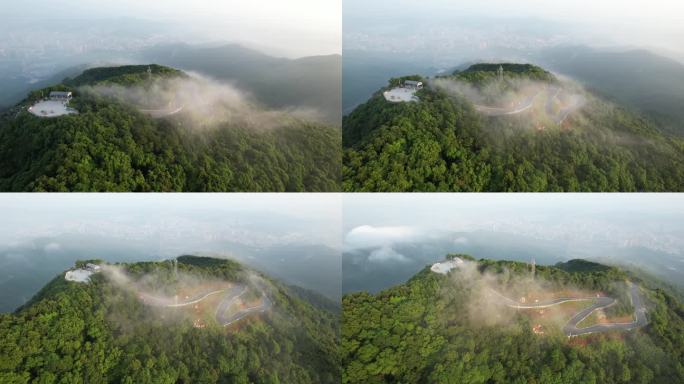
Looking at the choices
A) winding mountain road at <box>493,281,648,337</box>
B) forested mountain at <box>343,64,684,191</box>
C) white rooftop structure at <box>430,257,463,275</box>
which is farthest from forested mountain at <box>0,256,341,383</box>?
winding mountain road at <box>493,281,648,337</box>

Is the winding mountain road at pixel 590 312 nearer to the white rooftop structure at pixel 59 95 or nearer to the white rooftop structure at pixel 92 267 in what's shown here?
the white rooftop structure at pixel 92 267

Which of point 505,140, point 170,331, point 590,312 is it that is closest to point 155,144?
point 170,331

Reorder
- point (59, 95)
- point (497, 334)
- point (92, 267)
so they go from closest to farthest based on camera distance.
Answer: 1. point (59, 95)
2. point (92, 267)
3. point (497, 334)

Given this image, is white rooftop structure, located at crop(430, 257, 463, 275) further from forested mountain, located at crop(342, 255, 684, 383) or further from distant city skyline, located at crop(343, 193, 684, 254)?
distant city skyline, located at crop(343, 193, 684, 254)

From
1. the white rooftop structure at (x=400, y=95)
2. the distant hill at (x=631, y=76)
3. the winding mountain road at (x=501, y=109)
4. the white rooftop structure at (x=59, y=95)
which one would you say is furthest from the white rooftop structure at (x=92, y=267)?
the distant hill at (x=631, y=76)

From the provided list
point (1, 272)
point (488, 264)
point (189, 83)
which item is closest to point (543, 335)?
point (488, 264)

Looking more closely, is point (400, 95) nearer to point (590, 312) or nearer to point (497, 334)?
point (497, 334)

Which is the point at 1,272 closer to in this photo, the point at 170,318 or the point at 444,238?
the point at 170,318
